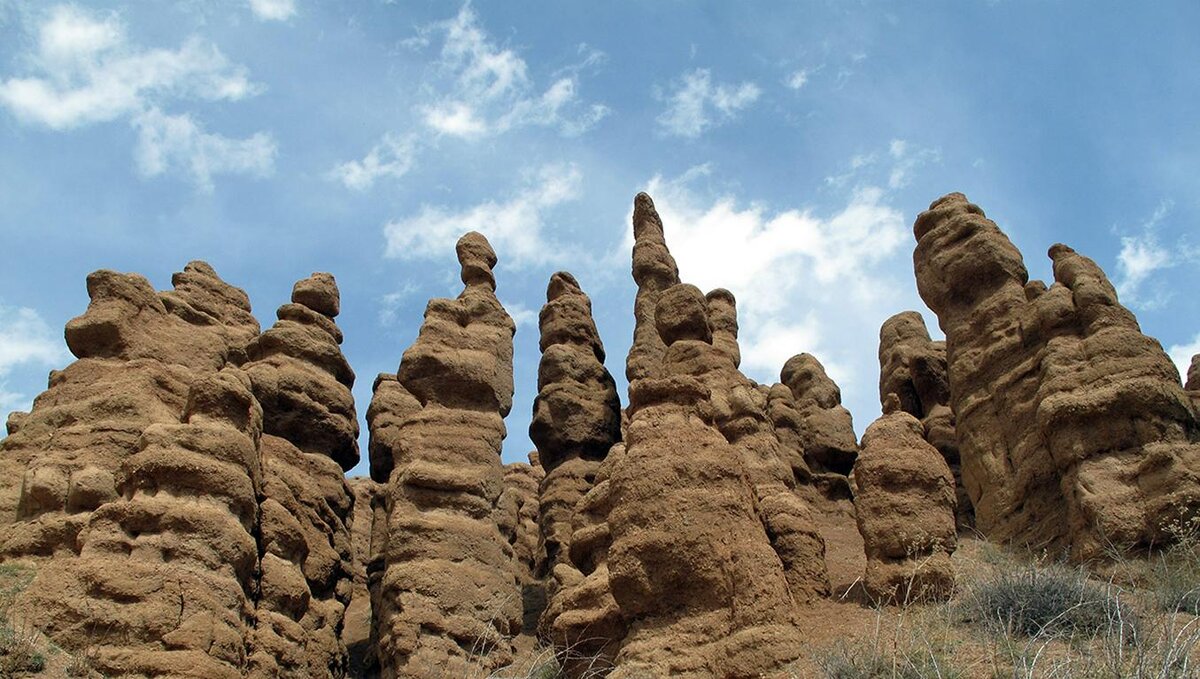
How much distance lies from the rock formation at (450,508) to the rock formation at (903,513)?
5.08 metres

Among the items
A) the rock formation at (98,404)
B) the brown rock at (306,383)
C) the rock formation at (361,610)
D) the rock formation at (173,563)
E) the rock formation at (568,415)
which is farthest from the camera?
the rock formation at (568,415)

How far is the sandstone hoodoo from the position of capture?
11.9 m

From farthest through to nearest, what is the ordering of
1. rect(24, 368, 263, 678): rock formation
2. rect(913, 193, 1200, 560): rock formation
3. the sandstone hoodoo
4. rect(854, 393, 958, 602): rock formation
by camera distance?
rect(913, 193, 1200, 560): rock formation, rect(854, 393, 958, 602): rock formation, the sandstone hoodoo, rect(24, 368, 263, 678): rock formation

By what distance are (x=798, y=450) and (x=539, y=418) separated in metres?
5.77

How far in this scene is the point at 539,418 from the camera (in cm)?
2497

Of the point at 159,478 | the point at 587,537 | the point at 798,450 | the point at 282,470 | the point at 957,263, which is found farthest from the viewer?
the point at 798,450

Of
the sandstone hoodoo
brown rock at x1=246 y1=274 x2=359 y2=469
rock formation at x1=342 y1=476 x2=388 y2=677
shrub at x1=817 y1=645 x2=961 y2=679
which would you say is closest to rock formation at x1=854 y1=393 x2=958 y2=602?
the sandstone hoodoo

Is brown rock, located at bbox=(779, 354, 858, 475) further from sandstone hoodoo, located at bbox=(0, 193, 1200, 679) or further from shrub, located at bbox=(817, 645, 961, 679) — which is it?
shrub, located at bbox=(817, 645, 961, 679)

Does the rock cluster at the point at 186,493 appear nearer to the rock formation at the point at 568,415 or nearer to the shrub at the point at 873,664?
the rock formation at the point at 568,415

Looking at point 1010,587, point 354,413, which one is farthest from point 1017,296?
point 354,413

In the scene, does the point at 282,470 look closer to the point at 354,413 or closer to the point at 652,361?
the point at 354,413

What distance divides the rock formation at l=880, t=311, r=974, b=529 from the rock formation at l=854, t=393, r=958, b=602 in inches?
373

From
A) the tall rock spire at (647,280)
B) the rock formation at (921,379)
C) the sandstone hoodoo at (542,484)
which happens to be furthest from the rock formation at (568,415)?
the rock formation at (921,379)

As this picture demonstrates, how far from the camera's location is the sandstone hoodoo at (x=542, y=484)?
→ 11.9 m
